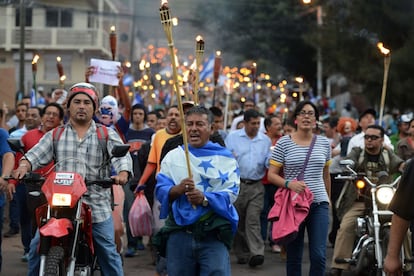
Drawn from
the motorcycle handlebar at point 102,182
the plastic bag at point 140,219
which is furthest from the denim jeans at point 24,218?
the motorcycle handlebar at point 102,182

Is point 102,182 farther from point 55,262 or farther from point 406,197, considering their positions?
point 406,197

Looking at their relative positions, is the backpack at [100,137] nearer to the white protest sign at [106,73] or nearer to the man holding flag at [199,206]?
the man holding flag at [199,206]

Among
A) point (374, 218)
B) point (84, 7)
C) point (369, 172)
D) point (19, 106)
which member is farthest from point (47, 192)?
point (84, 7)

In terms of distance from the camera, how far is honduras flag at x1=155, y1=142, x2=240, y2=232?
6.26 m

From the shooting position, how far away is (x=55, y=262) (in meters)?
6.50

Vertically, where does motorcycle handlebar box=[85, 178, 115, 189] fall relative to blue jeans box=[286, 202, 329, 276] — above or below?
above

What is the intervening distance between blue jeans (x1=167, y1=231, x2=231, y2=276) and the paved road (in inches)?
170

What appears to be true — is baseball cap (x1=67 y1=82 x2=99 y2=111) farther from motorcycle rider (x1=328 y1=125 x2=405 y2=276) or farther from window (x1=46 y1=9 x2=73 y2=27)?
window (x1=46 y1=9 x2=73 y2=27)

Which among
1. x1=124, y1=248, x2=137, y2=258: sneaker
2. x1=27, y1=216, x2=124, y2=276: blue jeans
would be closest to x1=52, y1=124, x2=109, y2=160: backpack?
x1=27, y1=216, x2=124, y2=276: blue jeans

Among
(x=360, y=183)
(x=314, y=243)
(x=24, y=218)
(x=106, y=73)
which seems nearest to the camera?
(x=314, y=243)

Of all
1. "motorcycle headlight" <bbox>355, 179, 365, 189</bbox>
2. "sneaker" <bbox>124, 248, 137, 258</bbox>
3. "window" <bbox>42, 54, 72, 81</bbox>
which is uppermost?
"window" <bbox>42, 54, 72, 81</bbox>

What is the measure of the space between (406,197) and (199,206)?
177 cm

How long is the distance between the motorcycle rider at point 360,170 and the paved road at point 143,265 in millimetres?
930

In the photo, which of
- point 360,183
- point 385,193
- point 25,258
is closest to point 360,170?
point 360,183
